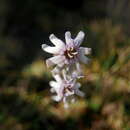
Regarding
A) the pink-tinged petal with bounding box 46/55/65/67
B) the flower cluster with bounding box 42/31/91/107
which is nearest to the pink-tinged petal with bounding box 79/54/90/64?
the flower cluster with bounding box 42/31/91/107

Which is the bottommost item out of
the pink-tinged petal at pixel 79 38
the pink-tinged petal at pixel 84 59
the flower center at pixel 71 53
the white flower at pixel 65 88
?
the white flower at pixel 65 88

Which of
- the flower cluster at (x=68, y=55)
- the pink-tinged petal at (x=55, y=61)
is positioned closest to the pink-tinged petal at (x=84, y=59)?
the flower cluster at (x=68, y=55)

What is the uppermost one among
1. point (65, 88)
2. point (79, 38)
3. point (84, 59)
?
point (79, 38)

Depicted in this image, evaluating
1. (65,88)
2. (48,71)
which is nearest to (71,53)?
(65,88)

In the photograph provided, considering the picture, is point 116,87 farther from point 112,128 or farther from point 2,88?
point 2,88

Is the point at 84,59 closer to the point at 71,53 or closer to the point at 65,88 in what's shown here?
the point at 71,53

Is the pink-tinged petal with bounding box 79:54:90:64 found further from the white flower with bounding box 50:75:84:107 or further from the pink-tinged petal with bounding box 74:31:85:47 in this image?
the white flower with bounding box 50:75:84:107

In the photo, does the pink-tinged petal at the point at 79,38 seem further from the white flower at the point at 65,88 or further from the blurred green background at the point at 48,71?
the blurred green background at the point at 48,71
